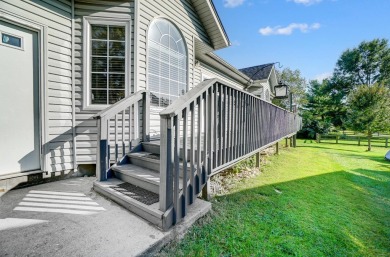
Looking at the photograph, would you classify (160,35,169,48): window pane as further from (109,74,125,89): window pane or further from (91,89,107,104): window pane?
(91,89,107,104): window pane

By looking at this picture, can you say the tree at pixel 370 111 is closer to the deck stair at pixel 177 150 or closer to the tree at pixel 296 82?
the tree at pixel 296 82

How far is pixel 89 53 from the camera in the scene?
3.64 m

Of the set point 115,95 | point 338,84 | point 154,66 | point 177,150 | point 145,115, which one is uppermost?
point 338,84

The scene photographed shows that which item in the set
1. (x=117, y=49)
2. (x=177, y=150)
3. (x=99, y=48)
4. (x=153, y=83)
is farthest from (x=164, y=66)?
(x=177, y=150)

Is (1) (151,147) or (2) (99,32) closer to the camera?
(1) (151,147)

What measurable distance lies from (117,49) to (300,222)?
4335 mm

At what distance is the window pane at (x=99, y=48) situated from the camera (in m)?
3.70

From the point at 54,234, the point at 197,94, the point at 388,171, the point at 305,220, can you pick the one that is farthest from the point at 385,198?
the point at 54,234

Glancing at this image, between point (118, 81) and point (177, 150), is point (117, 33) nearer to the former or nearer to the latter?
point (118, 81)

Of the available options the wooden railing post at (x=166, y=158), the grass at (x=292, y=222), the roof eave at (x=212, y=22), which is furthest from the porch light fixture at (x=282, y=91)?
the wooden railing post at (x=166, y=158)

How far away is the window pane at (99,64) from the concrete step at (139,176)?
206 cm

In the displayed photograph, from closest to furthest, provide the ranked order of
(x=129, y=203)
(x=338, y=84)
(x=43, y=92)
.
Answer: (x=129, y=203)
(x=43, y=92)
(x=338, y=84)

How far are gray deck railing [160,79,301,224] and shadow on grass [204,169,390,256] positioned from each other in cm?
47

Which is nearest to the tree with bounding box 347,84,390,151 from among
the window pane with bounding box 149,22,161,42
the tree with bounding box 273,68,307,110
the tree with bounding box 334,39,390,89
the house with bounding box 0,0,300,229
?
the tree with bounding box 273,68,307,110
